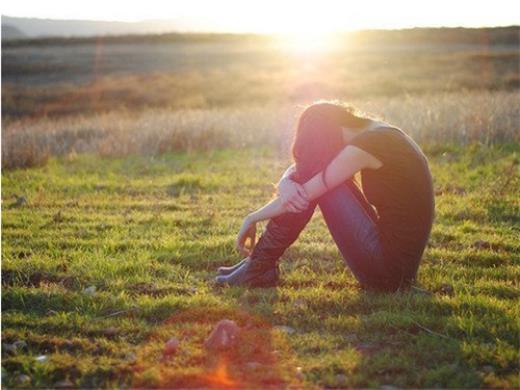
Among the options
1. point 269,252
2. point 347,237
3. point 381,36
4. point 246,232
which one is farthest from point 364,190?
point 381,36

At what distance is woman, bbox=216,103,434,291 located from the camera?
15.9 feet

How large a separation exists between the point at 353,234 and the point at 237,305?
1086mm

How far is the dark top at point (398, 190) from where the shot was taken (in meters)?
4.80

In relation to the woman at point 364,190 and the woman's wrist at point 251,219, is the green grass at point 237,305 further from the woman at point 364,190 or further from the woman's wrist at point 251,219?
the woman's wrist at point 251,219

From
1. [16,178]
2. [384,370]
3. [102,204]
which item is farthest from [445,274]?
[16,178]

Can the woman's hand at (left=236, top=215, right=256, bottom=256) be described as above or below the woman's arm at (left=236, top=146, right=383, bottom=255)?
below

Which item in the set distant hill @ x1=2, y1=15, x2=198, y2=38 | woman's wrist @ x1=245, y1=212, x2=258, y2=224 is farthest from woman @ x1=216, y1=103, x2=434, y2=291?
distant hill @ x1=2, y1=15, x2=198, y2=38

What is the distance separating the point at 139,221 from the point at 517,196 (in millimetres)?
5160

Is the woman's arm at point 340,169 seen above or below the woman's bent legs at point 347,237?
above

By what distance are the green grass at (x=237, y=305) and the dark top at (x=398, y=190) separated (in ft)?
1.67

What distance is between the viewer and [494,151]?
40.2ft

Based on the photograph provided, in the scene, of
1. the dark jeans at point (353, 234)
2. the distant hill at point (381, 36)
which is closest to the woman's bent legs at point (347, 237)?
the dark jeans at point (353, 234)

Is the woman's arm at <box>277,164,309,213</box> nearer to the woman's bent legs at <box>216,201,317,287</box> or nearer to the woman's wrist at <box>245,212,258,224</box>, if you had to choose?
the woman's bent legs at <box>216,201,317,287</box>

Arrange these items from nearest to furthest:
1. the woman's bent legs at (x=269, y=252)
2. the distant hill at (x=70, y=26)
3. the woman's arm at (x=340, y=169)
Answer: the woman's arm at (x=340, y=169)
the woman's bent legs at (x=269, y=252)
the distant hill at (x=70, y=26)
